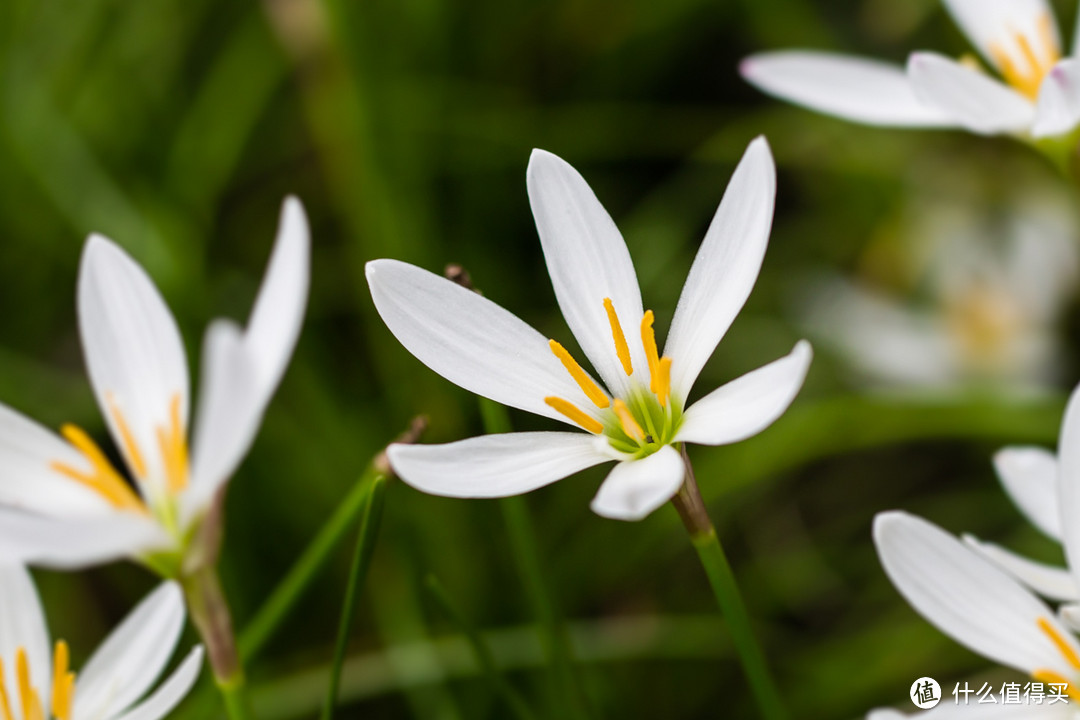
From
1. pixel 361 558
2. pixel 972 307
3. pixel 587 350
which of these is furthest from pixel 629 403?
pixel 972 307

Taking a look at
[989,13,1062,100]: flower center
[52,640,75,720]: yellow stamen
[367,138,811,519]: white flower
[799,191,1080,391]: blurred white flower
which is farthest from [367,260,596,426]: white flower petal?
[799,191,1080,391]: blurred white flower

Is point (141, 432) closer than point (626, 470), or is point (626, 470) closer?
point (626, 470)

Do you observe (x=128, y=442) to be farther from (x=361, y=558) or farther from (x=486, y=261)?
(x=486, y=261)

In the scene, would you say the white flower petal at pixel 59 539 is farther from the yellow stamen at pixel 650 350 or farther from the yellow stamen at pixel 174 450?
the yellow stamen at pixel 650 350

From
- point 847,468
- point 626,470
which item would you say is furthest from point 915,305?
point 626,470

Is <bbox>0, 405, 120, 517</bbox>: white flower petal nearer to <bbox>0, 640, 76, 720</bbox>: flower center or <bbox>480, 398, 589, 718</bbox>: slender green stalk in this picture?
<bbox>0, 640, 76, 720</bbox>: flower center

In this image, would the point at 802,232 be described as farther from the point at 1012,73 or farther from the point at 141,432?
the point at 141,432
